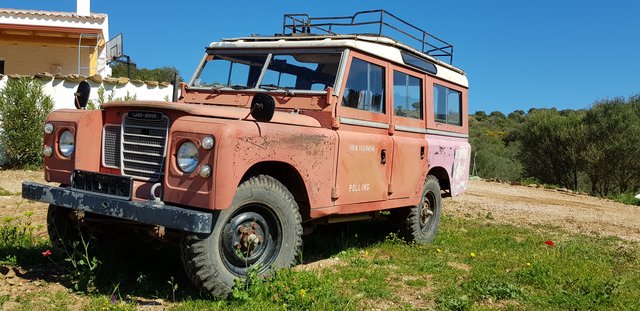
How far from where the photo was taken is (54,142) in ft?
15.4

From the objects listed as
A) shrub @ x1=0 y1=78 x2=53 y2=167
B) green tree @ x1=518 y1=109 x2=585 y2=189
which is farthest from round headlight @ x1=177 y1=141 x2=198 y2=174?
A: green tree @ x1=518 y1=109 x2=585 y2=189

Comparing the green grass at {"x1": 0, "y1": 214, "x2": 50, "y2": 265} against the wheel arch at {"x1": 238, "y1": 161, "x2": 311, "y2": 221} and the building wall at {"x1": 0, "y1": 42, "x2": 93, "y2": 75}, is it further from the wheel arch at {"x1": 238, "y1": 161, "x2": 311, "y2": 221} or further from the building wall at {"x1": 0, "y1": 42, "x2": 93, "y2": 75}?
the building wall at {"x1": 0, "y1": 42, "x2": 93, "y2": 75}

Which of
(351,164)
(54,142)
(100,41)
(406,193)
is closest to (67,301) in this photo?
(54,142)

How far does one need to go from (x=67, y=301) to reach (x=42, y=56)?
757 inches

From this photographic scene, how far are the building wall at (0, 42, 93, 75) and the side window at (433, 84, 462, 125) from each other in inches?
651

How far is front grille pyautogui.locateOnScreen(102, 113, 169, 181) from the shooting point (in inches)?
168

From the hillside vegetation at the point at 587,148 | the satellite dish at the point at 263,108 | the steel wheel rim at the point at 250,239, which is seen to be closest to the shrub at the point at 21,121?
the steel wheel rim at the point at 250,239

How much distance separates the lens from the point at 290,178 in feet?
15.7

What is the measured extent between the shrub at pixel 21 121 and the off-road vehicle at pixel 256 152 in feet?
25.5

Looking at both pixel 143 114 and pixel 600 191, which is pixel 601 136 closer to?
pixel 600 191

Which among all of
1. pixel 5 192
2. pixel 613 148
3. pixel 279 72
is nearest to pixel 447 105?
pixel 279 72

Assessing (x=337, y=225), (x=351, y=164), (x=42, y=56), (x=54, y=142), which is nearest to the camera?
(x=54, y=142)

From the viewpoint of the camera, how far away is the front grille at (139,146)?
4258 mm

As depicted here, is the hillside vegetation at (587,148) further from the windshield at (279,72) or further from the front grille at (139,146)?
the front grille at (139,146)
